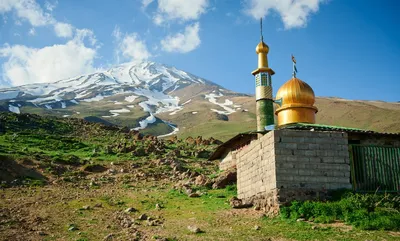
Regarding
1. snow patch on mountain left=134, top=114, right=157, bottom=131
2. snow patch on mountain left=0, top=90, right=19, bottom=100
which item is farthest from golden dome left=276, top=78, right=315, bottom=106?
snow patch on mountain left=0, top=90, right=19, bottom=100

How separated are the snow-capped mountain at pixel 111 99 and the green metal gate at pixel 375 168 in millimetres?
72801

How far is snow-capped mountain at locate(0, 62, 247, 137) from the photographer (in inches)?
3900

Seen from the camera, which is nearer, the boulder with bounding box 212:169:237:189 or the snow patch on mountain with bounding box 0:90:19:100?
the boulder with bounding box 212:169:237:189

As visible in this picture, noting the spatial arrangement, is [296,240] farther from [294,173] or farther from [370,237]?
[294,173]

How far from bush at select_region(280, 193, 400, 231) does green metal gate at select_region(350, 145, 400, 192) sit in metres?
1.00

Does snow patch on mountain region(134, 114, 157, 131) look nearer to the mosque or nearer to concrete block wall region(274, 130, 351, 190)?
the mosque

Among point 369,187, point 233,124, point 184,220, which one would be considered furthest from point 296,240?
point 233,124

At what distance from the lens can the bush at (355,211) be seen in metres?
10.6

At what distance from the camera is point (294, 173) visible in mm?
12477

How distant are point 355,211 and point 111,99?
414 feet

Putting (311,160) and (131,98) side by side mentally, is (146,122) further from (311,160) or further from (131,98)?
(311,160)

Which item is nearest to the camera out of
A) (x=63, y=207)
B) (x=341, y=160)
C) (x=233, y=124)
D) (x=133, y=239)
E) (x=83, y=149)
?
(x=133, y=239)

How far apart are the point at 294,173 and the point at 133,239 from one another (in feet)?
17.0

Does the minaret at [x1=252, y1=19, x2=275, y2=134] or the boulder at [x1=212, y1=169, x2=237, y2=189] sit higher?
the minaret at [x1=252, y1=19, x2=275, y2=134]
